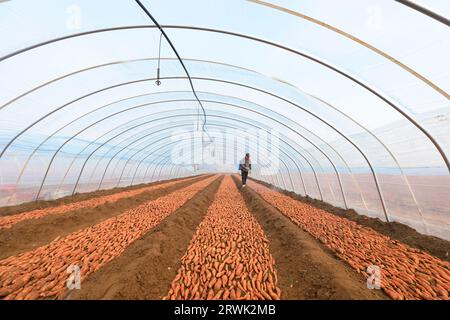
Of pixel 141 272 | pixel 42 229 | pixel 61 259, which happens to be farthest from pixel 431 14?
pixel 42 229

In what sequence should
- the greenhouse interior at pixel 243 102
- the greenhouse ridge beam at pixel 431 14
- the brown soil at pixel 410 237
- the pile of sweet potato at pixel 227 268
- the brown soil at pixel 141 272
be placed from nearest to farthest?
the greenhouse ridge beam at pixel 431 14, the brown soil at pixel 141 272, the pile of sweet potato at pixel 227 268, the greenhouse interior at pixel 243 102, the brown soil at pixel 410 237

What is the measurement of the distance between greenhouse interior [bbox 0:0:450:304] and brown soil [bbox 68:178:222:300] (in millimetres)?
28

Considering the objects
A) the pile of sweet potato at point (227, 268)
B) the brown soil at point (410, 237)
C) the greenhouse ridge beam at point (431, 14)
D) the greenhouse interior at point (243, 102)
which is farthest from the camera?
the brown soil at point (410, 237)

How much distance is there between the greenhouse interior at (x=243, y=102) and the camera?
3.38 m

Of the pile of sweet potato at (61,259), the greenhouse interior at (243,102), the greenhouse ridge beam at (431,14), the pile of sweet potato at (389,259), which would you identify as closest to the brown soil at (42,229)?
the greenhouse interior at (243,102)

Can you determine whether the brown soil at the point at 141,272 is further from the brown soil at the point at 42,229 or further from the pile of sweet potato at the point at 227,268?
the brown soil at the point at 42,229

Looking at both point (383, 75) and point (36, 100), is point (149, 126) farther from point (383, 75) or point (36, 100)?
point (383, 75)

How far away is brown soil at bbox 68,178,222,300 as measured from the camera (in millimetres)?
2893

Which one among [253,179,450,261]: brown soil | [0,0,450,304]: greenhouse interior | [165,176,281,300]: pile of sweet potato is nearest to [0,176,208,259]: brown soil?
[0,0,450,304]: greenhouse interior

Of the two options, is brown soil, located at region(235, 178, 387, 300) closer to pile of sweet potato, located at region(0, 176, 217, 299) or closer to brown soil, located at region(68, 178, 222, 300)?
brown soil, located at region(68, 178, 222, 300)

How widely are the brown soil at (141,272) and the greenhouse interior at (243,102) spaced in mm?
28

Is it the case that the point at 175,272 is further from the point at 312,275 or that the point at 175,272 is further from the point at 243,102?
the point at 243,102

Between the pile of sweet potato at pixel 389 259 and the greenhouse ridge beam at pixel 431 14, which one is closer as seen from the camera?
the greenhouse ridge beam at pixel 431 14

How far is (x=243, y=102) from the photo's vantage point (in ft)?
36.9
